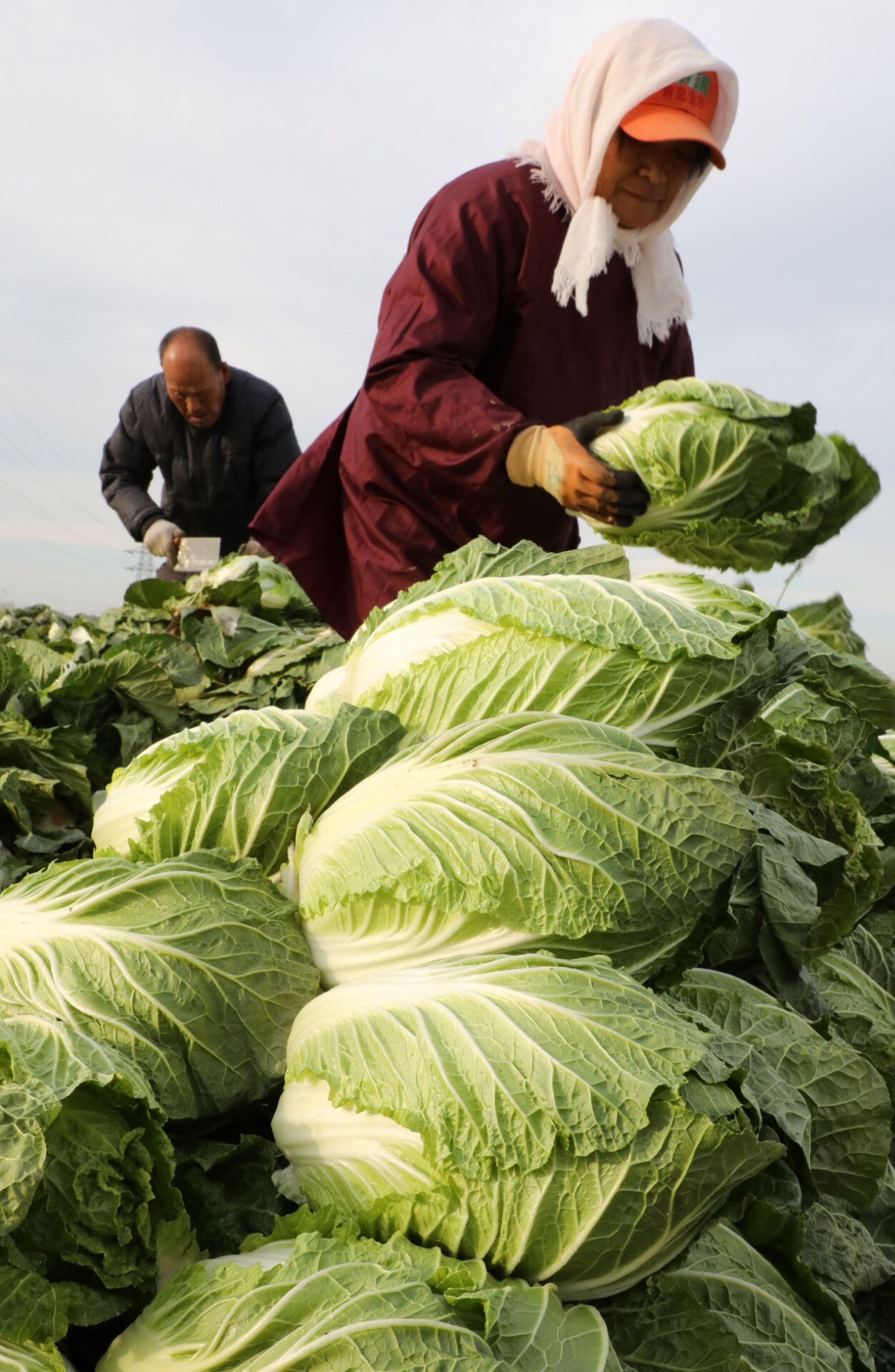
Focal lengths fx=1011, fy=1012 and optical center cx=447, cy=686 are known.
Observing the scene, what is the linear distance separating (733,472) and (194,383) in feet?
17.3

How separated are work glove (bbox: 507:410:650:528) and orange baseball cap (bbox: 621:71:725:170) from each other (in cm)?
118

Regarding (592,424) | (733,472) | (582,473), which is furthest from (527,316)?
(733,472)

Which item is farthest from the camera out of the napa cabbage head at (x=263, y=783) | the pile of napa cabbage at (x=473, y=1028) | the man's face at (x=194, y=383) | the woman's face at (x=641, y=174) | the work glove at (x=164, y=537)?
the work glove at (x=164, y=537)

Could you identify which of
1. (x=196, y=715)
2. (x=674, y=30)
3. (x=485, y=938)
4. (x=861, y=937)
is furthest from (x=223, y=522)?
(x=485, y=938)

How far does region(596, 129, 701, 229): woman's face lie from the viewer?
3.67m

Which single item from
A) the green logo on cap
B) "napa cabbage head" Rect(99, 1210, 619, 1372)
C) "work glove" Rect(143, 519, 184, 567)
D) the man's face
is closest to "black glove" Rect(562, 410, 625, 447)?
the green logo on cap

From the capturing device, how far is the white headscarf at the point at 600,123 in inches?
139

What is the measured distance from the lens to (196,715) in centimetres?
378

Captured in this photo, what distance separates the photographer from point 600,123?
11.7ft

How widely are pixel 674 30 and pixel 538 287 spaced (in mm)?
1003

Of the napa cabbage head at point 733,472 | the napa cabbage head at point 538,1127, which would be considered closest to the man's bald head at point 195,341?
the napa cabbage head at point 733,472

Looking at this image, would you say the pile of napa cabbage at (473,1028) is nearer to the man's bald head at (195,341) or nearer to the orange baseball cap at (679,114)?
the orange baseball cap at (679,114)

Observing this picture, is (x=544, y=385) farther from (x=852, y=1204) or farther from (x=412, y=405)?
(x=852, y=1204)

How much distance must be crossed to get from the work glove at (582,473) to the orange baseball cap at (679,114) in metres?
1.18
